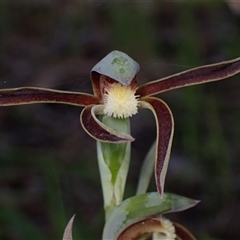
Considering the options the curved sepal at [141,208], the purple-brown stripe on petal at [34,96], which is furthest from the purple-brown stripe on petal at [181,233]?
the purple-brown stripe on petal at [34,96]

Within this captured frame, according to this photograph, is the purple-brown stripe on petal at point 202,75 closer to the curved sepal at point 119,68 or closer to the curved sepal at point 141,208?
the curved sepal at point 119,68

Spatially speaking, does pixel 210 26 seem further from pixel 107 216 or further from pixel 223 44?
pixel 107 216

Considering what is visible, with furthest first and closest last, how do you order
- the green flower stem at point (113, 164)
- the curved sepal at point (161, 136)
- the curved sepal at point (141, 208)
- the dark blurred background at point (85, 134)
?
1. the dark blurred background at point (85, 134)
2. the green flower stem at point (113, 164)
3. the curved sepal at point (141, 208)
4. the curved sepal at point (161, 136)

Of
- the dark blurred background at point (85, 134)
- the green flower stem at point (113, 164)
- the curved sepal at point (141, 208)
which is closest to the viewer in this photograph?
the curved sepal at point (141, 208)

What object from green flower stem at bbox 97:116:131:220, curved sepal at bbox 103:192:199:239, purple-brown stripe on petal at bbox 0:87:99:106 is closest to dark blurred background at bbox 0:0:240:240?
green flower stem at bbox 97:116:131:220

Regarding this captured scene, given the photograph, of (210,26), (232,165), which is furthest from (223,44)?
(232,165)

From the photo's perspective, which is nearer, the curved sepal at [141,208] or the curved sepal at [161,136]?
the curved sepal at [161,136]

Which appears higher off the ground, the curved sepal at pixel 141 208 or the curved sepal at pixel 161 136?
the curved sepal at pixel 161 136

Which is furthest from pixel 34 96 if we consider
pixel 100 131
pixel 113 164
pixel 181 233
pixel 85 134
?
pixel 85 134
